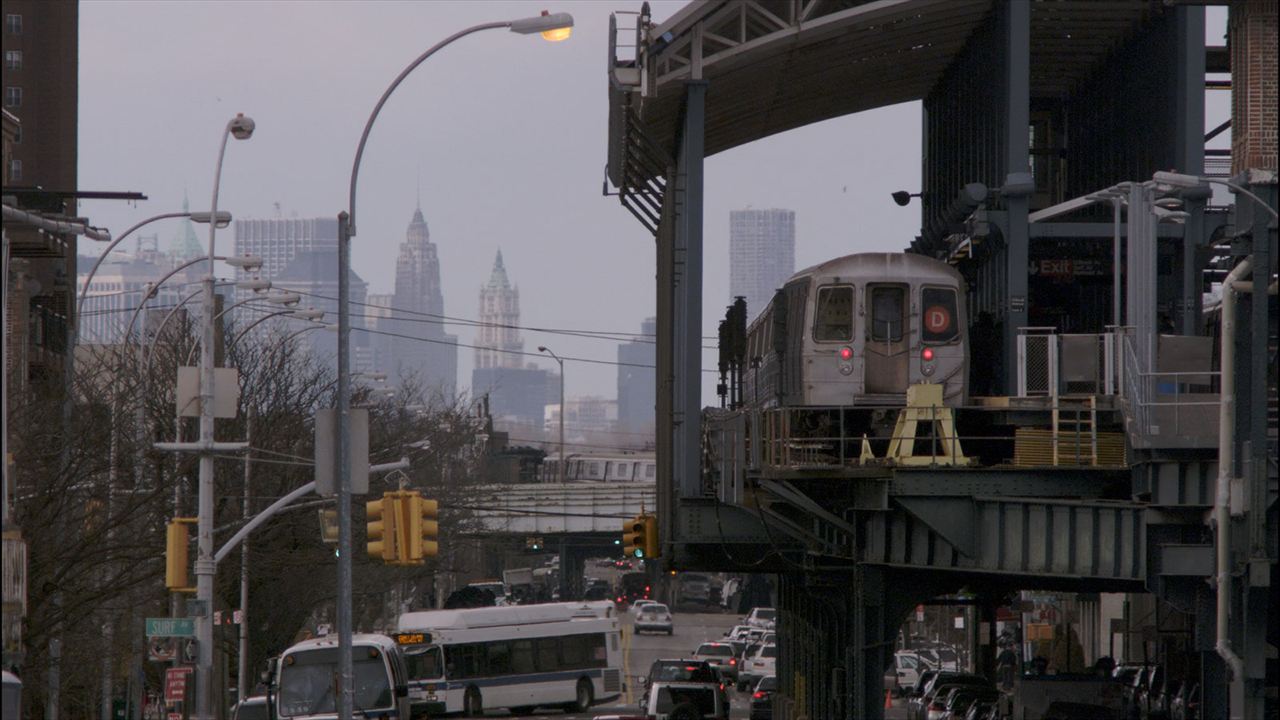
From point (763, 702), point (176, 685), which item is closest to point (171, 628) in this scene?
point (176, 685)

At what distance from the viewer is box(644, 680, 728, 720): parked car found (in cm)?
4606

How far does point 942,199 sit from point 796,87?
9.84m

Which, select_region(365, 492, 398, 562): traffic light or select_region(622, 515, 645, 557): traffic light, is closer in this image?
select_region(365, 492, 398, 562): traffic light

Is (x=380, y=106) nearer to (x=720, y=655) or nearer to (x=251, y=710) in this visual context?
(x=251, y=710)

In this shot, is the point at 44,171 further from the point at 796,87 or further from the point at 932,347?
the point at 932,347

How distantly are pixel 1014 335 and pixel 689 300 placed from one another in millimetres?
7295

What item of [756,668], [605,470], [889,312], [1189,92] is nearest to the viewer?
[889,312]

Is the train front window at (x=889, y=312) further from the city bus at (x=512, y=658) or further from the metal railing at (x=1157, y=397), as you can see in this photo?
the city bus at (x=512, y=658)

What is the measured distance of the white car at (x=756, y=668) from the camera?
72750 mm

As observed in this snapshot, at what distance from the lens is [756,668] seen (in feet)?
240

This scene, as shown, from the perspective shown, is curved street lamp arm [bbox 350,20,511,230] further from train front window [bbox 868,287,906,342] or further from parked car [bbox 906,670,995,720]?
parked car [bbox 906,670,995,720]

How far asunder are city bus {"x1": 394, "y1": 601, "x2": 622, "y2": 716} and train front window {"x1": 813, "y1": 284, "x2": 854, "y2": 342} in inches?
882

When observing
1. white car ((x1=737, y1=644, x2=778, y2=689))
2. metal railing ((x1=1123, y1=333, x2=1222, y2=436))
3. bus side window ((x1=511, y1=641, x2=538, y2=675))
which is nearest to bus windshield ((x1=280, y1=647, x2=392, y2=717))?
metal railing ((x1=1123, y1=333, x2=1222, y2=436))

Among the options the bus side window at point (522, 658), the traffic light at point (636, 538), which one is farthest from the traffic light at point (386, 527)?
the bus side window at point (522, 658)
